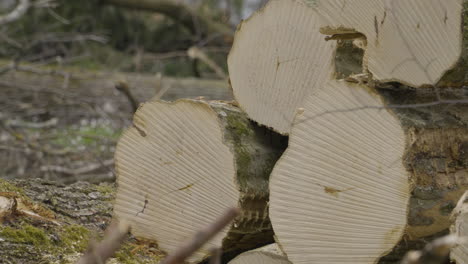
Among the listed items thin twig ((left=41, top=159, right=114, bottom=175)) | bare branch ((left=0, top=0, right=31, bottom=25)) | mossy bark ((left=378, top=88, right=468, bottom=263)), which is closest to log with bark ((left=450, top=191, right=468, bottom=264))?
mossy bark ((left=378, top=88, right=468, bottom=263))

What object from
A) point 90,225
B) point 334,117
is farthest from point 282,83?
point 90,225

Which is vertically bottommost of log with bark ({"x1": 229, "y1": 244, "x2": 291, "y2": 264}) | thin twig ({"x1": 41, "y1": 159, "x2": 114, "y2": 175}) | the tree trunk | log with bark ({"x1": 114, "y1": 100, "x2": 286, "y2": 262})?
thin twig ({"x1": 41, "y1": 159, "x2": 114, "y2": 175})

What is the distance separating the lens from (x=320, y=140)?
5.47ft

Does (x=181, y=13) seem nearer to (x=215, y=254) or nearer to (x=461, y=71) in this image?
(x=461, y=71)

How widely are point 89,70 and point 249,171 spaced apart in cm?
442

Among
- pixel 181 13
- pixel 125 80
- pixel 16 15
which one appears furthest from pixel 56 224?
pixel 181 13

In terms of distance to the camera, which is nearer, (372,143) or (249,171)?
(372,143)

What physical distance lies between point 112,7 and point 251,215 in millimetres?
5699

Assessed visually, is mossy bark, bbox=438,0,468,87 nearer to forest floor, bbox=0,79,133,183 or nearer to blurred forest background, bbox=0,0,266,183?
blurred forest background, bbox=0,0,266,183

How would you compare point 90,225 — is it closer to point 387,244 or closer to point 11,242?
point 11,242

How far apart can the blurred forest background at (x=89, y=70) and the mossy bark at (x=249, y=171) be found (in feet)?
4.80

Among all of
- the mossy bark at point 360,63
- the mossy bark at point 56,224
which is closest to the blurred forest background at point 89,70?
the mossy bark at point 56,224

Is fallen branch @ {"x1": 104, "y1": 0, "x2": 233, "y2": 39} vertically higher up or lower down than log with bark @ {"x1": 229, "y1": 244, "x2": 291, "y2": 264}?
higher up

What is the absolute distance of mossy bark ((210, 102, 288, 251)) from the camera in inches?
71.6
